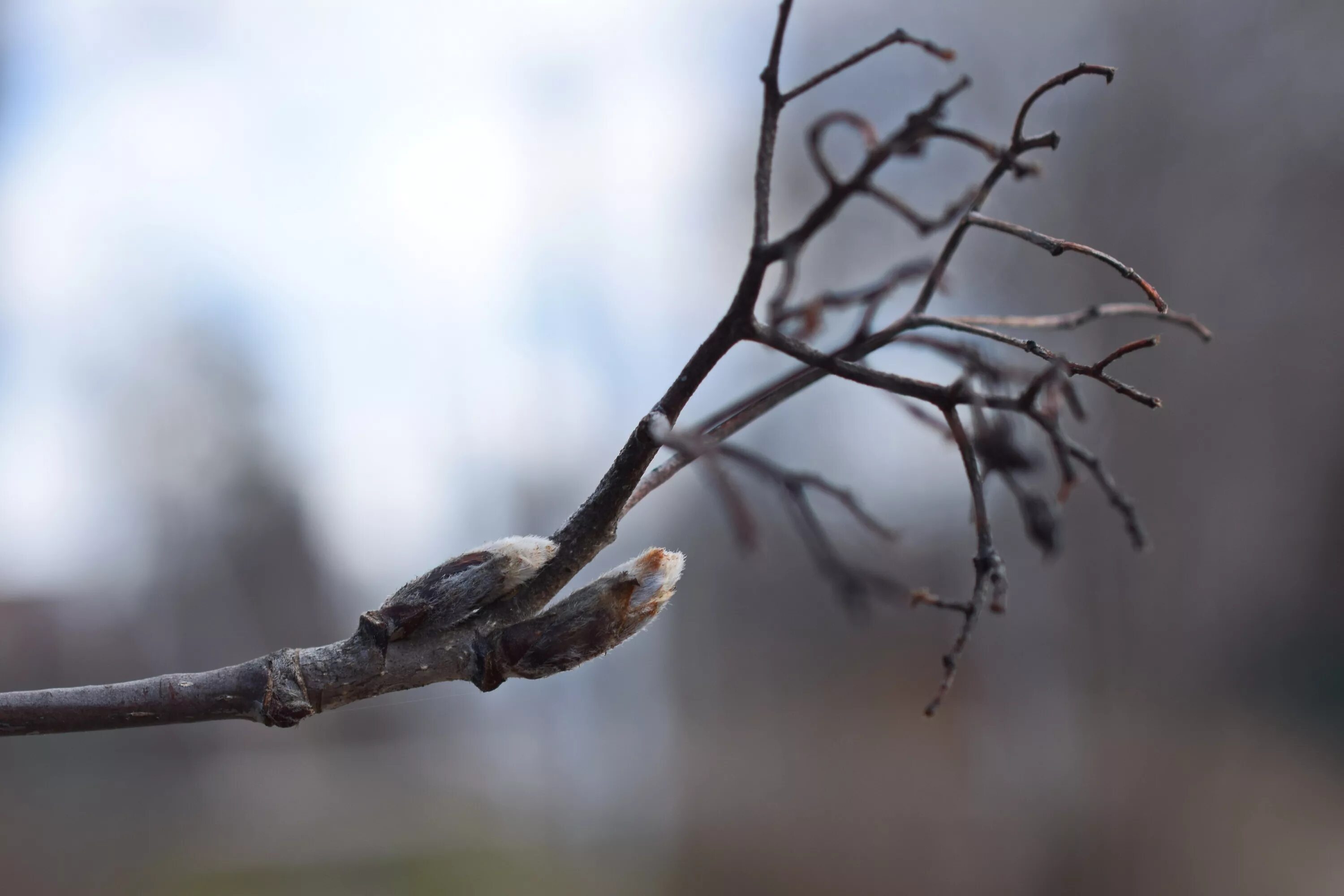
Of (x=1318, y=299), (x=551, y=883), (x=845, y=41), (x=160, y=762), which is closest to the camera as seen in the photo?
(x=1318, y=299)

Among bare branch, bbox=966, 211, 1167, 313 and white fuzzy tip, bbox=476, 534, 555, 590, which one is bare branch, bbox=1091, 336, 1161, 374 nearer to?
bare branch, bbox=966, 211, 1167, 313

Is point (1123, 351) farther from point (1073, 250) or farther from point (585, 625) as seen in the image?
point (585, 625)

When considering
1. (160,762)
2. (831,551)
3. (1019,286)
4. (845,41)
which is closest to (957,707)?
(1019,286)

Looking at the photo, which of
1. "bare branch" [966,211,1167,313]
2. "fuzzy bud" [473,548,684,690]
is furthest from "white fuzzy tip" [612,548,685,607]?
"bare branch" [966,211,1167,313]

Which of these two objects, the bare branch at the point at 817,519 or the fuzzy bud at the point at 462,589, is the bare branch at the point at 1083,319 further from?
the fuzzy bud at the point at 462,589

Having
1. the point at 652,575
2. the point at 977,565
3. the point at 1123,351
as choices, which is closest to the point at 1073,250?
the point at 1123,351

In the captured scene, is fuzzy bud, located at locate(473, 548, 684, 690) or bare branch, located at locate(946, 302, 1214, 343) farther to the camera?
bare branch, located at locate(946, 302, 1214, 343)

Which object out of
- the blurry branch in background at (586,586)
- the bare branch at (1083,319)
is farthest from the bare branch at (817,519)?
the bare branch at (1083,319)

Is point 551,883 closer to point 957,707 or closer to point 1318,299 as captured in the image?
point 957,707

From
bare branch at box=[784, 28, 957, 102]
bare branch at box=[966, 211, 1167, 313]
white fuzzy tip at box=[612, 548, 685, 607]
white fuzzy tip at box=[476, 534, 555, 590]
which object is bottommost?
white fuzzy tip at box=[612, 548, 685, 607]
